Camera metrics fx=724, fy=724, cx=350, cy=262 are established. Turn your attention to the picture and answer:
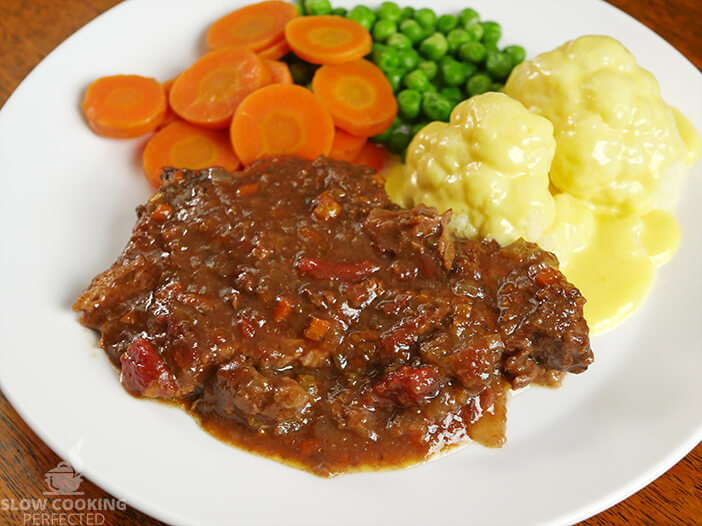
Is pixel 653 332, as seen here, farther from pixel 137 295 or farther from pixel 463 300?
pixel 137 295

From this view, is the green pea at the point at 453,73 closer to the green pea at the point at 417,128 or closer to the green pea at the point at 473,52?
the green pea at the point at 473,52

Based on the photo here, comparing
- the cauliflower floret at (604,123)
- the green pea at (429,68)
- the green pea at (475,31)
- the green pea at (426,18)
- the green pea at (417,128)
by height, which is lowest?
the green pea at (417,128)

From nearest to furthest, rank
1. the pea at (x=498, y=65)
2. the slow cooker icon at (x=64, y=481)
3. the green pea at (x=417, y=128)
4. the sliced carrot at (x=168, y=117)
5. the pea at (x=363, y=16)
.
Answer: the slow cooker icon at (x=64, y=481), the sliced carrot at (x=168, y=117), the green pea at (x=417, y=128), the pea at (x=498, y=65), the pea at (x=363, y=16)

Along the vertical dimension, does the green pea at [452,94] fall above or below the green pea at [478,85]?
below

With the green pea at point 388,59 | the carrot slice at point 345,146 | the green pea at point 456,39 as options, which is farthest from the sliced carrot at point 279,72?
the green pea at point 456,39

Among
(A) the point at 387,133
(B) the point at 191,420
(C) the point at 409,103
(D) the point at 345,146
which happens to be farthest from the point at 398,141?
(B) the point at 191,420

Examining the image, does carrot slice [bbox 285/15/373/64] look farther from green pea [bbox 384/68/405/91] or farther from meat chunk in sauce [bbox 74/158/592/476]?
meat chunk in sauce [bbox 74/158/592/476]

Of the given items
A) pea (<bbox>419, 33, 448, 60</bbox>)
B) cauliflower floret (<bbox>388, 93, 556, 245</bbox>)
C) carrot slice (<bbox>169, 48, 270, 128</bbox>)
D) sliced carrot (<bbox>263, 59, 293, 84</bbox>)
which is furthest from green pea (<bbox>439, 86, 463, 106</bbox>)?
carrot slice (<bbox>169, 48, 270, 128</bbox>)

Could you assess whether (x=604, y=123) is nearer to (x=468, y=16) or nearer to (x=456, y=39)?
(x=456, y=39)
